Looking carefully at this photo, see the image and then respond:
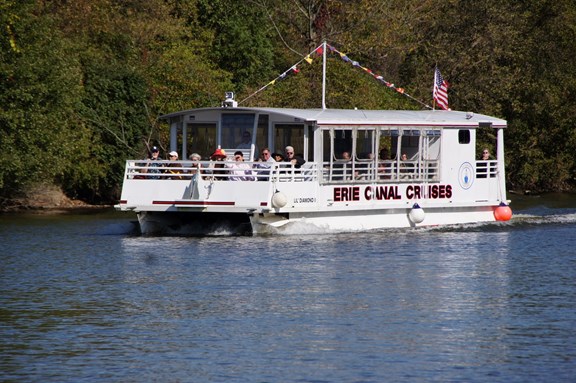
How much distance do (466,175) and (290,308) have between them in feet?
46.1

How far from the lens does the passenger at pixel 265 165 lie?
29.1m

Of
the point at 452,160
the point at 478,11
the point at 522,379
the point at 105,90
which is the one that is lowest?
the point at 522,379

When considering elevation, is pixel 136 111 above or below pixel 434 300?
above

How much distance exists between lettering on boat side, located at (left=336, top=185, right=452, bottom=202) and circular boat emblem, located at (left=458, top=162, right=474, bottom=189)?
0.45m

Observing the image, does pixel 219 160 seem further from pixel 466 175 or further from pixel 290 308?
pixel 290 308

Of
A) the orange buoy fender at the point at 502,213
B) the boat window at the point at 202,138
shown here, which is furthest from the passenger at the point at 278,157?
the orange buoy fender at the point at 502,213

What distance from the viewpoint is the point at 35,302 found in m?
21.3

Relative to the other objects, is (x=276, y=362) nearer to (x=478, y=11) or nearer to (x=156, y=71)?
(x=156, y=71)

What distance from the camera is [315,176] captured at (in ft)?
101

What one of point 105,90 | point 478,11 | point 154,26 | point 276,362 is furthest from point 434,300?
point 478,11

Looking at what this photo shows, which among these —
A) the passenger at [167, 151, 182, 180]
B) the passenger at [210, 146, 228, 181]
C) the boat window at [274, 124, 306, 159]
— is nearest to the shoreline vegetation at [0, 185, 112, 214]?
the passenger at [167, 151, 182, 180]

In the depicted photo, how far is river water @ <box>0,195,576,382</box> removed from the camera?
16547mm

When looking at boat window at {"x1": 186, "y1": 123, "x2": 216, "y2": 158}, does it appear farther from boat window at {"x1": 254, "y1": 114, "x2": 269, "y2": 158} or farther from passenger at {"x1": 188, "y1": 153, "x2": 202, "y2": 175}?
boat window at {"x1": 254, "y1": 114, "x2": 269, "y2": 158}

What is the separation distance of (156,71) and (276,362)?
33.0m
